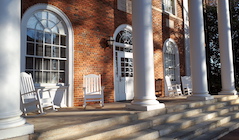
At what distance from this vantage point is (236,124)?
4.41m

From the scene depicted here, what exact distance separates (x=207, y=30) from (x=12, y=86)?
1195cm

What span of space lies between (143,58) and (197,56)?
2717 mm

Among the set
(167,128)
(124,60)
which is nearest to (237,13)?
(124,60)

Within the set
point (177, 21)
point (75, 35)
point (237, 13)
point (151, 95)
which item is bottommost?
point (151, 95)

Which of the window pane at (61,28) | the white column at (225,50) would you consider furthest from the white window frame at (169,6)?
the window pane at (61,28)

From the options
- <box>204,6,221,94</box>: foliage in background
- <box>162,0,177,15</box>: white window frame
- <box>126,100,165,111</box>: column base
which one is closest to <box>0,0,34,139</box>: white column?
<box>126,100,165,111</box>: column base

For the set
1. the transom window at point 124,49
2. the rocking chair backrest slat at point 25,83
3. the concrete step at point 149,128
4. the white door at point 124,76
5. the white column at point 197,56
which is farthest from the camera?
the transom window at point 124,49

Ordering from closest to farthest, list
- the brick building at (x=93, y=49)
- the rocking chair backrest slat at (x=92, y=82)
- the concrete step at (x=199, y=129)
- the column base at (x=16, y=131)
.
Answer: the column base at (x=16, y=131) < the brick building at (x=93, y=49) < the concrete step at (x=199, y=129) < the rocking chair backrest slat at (x=92, y=82)

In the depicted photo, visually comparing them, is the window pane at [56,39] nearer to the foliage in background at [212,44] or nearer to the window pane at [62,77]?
the window pane at [62,77]

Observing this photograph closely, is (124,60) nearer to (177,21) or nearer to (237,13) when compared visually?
(177,21)

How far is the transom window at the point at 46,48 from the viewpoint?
5.12 metres

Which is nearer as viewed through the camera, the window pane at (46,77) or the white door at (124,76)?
the window pane at (46,77)

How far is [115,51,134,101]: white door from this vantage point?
718 cm

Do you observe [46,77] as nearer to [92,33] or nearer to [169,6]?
[92,33]
